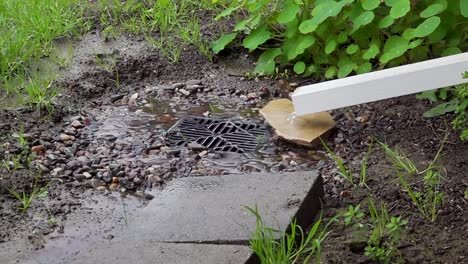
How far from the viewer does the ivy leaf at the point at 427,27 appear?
4.16 meters

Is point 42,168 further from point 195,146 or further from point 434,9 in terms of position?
point 434,9

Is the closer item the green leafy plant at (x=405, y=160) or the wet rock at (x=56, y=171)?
the green leafy plant at (x=405, y=160)

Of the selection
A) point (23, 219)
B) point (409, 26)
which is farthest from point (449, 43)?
point (23, 219)

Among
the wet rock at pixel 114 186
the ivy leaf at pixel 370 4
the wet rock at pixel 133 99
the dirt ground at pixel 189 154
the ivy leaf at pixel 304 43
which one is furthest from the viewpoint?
the wet rock at pixel 133 99

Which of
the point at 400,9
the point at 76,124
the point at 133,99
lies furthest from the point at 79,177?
the point at 400,9

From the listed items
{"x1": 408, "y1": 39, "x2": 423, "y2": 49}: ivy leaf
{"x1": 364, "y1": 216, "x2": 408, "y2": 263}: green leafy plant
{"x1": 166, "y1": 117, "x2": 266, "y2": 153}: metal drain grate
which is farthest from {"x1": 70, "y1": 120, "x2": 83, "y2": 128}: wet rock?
{"x1": 364, "y1": 216, "x2": 408, "y2": 263}: green leafy plant

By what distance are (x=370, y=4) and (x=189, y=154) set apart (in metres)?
1.23

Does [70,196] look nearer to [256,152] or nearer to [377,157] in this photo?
[256,152]

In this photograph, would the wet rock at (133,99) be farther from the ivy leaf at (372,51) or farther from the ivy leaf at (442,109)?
the ivy leaf at (442,109)

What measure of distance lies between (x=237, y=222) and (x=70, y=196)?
0.93 metres

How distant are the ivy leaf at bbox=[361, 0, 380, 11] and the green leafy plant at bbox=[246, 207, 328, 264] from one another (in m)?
1.60

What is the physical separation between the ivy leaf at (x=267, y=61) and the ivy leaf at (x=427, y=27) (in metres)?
0.96

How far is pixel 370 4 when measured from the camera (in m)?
4.36

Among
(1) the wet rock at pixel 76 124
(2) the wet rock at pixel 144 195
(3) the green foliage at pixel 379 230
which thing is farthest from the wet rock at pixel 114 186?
(3) the green foliage at pixel 379 230
